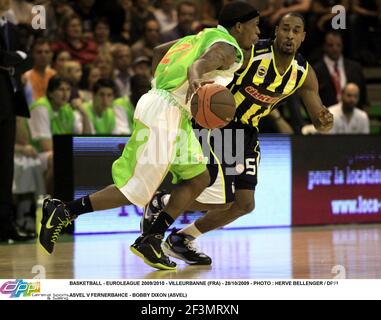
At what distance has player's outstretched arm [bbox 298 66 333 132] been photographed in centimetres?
801

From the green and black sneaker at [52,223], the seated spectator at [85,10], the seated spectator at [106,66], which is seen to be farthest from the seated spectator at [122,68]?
the green and black sneaker at [52,223]

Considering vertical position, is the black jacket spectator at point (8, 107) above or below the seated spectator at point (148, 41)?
below

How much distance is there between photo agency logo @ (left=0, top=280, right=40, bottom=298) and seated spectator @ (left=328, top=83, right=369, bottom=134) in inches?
280

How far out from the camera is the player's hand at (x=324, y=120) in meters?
7.97

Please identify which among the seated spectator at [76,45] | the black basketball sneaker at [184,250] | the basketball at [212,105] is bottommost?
the black basketball sneaker at [184,250]

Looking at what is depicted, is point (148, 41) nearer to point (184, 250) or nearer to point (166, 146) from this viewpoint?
point (184, 250)

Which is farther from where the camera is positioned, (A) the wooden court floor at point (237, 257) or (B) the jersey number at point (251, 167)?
(B) the jersey number at point (251, 167)

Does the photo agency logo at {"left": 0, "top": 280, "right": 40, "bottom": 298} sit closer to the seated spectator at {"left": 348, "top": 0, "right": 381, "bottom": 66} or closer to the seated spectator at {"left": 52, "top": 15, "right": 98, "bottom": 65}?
the seated spectator at {"left": 52, "top": 15, "right": 98, "bottom": 65}

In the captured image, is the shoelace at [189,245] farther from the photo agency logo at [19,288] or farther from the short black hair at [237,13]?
the photo agency logo at [19,288]

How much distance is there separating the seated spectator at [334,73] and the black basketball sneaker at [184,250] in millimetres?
5596

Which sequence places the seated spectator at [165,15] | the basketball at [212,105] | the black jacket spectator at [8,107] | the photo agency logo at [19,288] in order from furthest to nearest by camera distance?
the seated spectator at [165,15] → the black jacket spectator at [8,107] → the basketball at [212,105] → the photo agency logo at [19,288]

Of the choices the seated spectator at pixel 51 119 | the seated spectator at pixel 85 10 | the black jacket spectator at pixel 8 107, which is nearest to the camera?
the black jacket spectator at pixel 8 107
